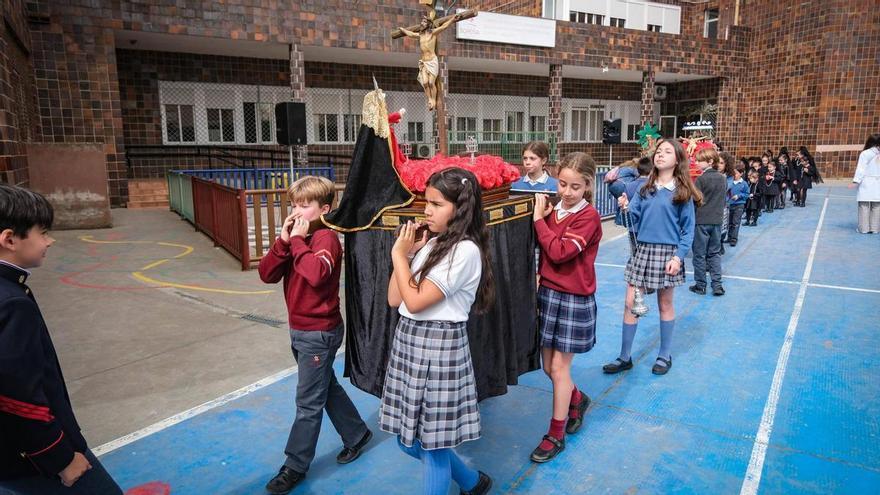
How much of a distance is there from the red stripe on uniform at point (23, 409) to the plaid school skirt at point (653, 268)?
3839mm

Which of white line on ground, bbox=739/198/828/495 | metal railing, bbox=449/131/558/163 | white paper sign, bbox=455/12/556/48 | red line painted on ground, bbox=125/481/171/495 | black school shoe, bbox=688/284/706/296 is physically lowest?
red line painted on ground, bbox=125/481/171/495

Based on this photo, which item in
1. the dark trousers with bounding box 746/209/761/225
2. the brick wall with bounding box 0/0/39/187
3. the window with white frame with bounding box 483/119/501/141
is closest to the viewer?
the brick wall with bounding box 0/0/39/187

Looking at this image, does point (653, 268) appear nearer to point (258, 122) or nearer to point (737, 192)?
point (737, 192)

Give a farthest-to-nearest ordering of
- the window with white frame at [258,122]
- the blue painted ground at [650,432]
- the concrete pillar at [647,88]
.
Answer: the concrete pillar at [647,88], the window with white frame at [258,122], the blue painted ground at [650,432]

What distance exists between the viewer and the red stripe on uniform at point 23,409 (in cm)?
169

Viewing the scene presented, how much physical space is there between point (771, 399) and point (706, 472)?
123cm

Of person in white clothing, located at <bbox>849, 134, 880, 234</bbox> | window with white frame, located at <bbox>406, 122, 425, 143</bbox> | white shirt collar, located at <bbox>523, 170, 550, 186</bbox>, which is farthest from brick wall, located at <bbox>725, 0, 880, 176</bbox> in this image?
white shirt collar, located at <bbox>523, 170, 550, 186</bbox>

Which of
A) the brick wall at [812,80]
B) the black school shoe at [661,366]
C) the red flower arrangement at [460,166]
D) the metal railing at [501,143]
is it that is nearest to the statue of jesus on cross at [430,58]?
the red flower arrangement at [460,166]

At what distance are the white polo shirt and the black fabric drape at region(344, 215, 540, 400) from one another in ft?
1.30

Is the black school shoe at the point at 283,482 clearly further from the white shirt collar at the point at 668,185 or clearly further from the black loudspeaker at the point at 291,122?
the black loudspeaker at the point at 291,122

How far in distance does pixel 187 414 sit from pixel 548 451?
2.35m

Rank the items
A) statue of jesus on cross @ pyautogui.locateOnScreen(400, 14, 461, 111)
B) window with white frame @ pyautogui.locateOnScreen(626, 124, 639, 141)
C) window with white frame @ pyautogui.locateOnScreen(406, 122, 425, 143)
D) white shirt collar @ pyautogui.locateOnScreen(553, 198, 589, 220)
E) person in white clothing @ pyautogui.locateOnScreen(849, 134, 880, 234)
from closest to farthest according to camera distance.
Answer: white shirt collar @ pyautogui.locateOnScreen(553, 198, 589, 220) → statue of jesus on cross @ pyautogui.locateOnScreen(400, 14, 461, 111) → person in white clothing @ pyautogui.locateOnScreen(849, 134, 880, 234) → window with white frame @ pyautogui.locateOnScreen(406, 122, 425, 143) → window with white frame @ pyautogui.locateOnScreen(626, 124, 639, 141)

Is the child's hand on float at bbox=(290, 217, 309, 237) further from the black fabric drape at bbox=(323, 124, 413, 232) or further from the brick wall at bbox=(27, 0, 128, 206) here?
the brick wall at bbox=(27, 0, 128, 206)

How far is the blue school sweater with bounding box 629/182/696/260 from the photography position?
4.41 meters
